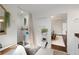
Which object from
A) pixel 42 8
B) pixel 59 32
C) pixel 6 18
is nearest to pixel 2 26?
pixel 6 18

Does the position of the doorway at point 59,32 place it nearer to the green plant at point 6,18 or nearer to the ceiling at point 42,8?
the ceiling at point 42,8

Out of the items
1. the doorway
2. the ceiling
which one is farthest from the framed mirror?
the doorway

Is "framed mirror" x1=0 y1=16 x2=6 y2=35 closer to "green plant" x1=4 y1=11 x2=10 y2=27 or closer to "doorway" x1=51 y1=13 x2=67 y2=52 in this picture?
"green plant" x1=4 y1=11 x2=10 y2=27

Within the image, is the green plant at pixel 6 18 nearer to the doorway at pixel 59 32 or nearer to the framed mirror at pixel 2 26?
the framed mirror at pixel 2 26

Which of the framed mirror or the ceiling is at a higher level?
the ceiling

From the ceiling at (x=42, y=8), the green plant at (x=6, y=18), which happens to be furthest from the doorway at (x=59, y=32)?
the green plant at (x=6, y=18)

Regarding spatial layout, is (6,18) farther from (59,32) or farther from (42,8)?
(59,32)

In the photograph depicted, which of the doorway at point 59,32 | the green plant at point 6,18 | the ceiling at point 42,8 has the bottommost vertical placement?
the doorway at point 59,32

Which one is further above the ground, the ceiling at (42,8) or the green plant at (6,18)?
the ceiling at (42,8)

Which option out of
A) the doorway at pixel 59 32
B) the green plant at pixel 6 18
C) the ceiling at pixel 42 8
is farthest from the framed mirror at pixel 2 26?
the doorway at pixel 59 32

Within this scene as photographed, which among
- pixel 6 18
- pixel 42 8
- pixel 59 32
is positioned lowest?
pixel 59 32

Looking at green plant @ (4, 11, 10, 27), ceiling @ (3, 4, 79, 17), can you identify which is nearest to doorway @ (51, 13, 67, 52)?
ceiling @ (3, 4, 79, 17)

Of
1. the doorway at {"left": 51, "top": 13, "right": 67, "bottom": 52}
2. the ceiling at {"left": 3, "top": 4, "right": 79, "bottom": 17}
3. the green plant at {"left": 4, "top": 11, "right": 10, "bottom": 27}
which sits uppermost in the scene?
the ceiling at {"left": 3, "top": 4, "right": 79, "bottom": 17}
